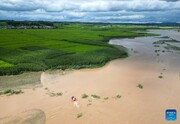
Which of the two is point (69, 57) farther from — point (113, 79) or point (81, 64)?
point (113, 79)

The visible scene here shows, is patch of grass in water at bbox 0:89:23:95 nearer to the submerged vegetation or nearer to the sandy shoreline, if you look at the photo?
the submerged vegetation

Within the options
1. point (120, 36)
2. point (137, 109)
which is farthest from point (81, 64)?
point (120, 36)

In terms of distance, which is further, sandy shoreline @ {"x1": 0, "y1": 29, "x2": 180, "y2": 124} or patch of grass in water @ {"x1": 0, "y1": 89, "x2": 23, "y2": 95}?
patch of grass in water @ {"x1": 0, "y1": 89, "x2": 23, "y2": 95}

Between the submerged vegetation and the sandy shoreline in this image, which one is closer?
the sandy shoreline

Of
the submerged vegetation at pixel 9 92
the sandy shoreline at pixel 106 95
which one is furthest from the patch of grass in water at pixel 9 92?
the sandy shoreline at pixel 106 95

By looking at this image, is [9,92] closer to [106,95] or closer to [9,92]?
[9,92]

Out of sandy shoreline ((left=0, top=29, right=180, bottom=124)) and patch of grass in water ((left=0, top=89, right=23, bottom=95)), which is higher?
patch of grass in water ((left=0, top=89, right=23, bottom=95))

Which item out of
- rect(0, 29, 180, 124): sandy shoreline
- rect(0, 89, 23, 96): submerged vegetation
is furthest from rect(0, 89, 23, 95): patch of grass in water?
rect(0, 29, 180, 124): sandy shoreline

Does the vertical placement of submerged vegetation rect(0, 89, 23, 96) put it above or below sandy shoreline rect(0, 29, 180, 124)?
above

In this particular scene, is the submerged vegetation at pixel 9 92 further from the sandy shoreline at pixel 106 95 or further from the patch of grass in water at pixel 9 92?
the sandy shoreline at pixel 106 95
